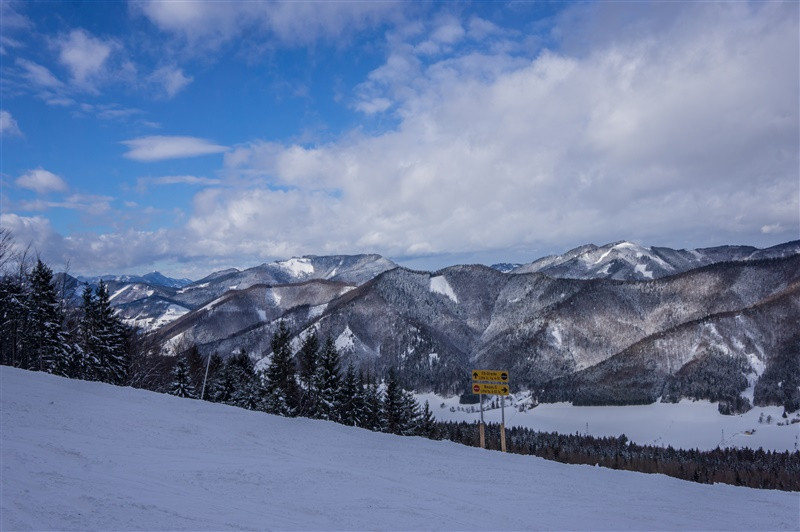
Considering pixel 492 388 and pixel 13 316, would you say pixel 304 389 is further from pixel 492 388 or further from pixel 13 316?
pixel 13 316

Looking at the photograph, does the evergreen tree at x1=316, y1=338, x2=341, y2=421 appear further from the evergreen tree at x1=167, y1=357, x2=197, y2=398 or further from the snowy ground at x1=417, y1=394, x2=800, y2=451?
the snowy ground at x1=417, y1=394, x2=800, y2=451

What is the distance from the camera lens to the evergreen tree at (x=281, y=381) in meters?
37.3

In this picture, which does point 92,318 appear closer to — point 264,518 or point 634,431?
point 264,518

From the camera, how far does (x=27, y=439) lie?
13.8 m

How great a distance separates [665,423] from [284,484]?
154 metres

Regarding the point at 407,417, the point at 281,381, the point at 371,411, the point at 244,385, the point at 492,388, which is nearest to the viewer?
the point at 492,388

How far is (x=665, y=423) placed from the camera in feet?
452

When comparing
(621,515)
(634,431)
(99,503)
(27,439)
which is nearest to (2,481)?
(99,503)

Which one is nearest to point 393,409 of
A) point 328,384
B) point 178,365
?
point 328,384

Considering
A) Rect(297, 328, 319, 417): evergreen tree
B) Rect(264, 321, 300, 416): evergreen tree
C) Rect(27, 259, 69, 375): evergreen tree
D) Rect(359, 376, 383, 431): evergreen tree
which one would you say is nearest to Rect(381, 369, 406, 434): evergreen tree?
Rect(359, 376, 383, 431): evergreen tree

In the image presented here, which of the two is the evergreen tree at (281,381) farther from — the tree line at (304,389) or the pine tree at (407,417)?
the pine tree at (407,417)

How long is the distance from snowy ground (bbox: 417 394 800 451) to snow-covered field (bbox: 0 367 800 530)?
122125 mm

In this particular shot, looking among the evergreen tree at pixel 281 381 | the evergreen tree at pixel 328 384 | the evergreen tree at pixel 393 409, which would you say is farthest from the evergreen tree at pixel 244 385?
the evergreen tree at pixel 393 409

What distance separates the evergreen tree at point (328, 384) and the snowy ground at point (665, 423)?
113m
